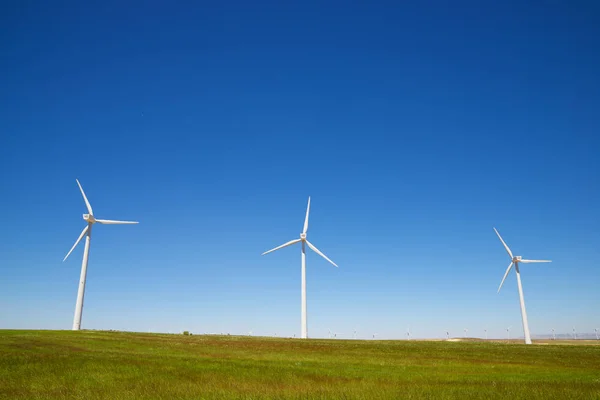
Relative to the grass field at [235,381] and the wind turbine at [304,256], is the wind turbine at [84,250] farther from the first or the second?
the grass field at [235,381]

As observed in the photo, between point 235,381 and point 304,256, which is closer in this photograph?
point 235,381

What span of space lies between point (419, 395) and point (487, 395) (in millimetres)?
3167

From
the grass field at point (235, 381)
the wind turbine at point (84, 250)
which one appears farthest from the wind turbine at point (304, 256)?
the grass field at point (235, 381)

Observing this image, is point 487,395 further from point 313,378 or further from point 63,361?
point 63,361

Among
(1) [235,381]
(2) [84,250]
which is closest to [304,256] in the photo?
(2) [84,250]

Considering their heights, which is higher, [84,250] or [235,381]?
[84,250]

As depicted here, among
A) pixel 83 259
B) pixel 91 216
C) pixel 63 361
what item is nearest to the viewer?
pixel 63 361

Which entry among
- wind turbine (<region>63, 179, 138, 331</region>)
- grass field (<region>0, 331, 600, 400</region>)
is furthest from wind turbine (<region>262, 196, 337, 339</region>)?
grass field (<region>0, 331, 600, 400</region>)

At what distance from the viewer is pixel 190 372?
26.5 metres

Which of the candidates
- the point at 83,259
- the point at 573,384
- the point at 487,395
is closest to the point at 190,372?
the point at 487,395

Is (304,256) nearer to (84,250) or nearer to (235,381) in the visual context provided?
(84,250)

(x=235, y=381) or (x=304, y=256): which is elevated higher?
(x=304, y=256)

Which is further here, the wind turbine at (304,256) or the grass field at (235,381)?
the wind turbine at (304,256)

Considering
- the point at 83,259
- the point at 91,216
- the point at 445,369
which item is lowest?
the point at 445,369
